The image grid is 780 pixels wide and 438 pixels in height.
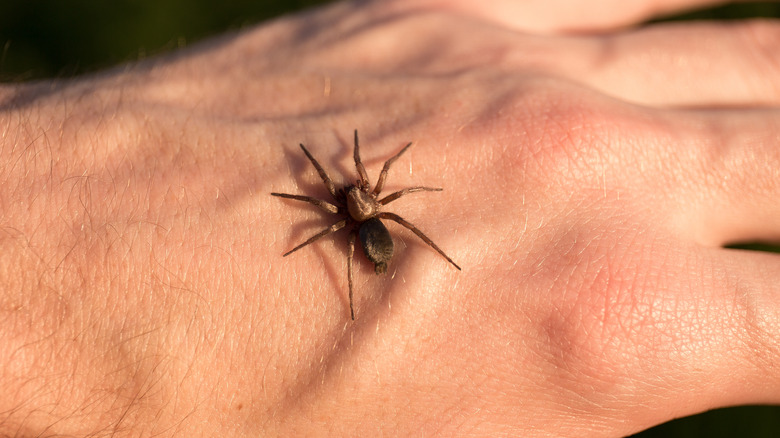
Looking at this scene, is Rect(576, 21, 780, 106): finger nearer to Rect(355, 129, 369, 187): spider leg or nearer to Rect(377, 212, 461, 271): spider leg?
Rect(355, 129, 369, 187): spider leg

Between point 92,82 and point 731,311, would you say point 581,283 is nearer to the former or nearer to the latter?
point 731,311

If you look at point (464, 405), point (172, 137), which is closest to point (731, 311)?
point (464, 405)

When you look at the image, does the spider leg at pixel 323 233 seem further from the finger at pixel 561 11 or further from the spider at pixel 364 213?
the finger at pixel 561 11

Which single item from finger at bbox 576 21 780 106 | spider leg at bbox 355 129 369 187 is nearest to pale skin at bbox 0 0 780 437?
spider leg at bbox 355 129 369 187

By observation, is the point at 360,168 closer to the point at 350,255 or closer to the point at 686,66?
the point at 350,255

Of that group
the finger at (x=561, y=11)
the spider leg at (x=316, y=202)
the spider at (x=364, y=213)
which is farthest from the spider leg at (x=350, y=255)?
the finger at (x=561, y=11)

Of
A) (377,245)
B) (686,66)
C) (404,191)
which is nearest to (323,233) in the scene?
(377,245)
